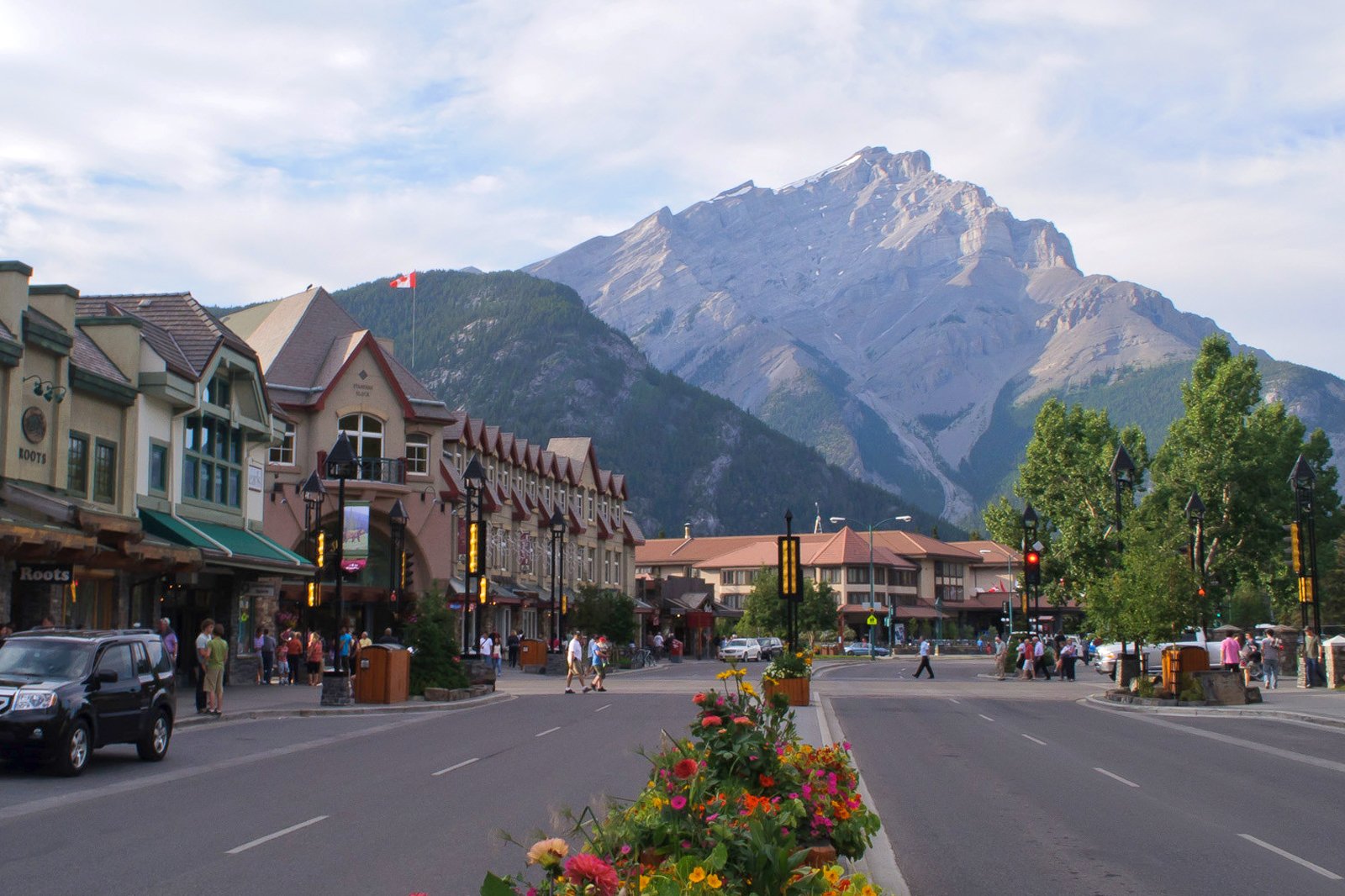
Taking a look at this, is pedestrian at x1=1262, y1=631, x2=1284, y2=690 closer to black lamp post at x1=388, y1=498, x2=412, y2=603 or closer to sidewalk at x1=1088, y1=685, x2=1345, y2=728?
sidewalk at x1=1088, y1=685, x2=1345, y2=728

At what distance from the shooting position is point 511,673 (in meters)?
58.9

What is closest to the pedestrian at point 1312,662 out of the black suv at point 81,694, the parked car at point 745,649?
the parked car at point 745,649

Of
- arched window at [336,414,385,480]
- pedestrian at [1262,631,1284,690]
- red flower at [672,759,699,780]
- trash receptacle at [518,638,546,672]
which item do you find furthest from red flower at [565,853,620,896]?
trash receptacle at [518,638,546,672]

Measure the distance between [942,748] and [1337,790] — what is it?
675 centimetres

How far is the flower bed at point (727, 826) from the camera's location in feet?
15.0

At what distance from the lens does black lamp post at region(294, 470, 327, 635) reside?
146 ft

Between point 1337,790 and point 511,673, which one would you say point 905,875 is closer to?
point 1337,790

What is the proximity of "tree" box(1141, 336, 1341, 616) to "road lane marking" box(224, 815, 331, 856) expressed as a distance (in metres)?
58.8

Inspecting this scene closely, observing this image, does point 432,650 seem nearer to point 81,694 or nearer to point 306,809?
point 81,694

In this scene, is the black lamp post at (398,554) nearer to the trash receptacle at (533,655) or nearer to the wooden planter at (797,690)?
the trash receptacle at (533,655)

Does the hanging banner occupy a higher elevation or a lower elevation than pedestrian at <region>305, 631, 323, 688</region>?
higher

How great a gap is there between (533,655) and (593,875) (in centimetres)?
5714

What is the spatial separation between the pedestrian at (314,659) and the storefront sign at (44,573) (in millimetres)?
14298

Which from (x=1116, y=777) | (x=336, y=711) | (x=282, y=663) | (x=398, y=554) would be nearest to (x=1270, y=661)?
(x=1116, y=777)
